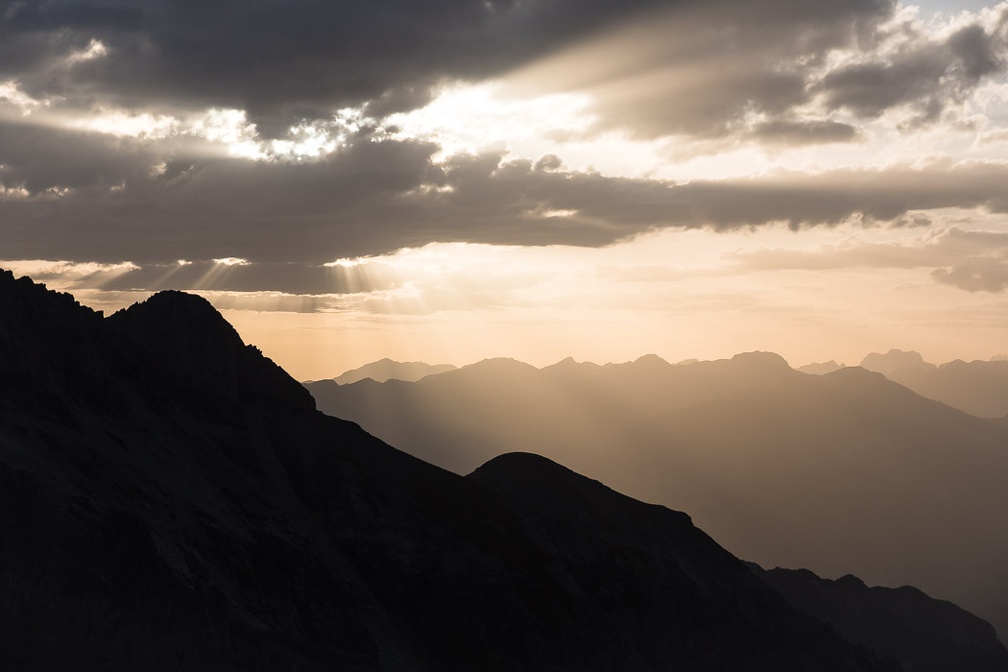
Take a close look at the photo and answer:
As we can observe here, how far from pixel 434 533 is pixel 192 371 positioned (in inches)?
1852

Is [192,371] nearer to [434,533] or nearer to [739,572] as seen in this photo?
[434,533]

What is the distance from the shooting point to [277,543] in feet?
406

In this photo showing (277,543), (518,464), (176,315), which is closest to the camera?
(277,543)

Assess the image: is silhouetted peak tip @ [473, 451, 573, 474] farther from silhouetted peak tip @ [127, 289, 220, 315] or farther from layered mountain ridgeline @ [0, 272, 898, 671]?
silhouetted peak tip @ [127, 289, 220, 315]

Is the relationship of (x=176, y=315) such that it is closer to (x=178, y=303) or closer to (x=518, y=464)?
(x=178, y=303)

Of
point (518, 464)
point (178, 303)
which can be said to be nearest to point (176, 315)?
point (178, 303)

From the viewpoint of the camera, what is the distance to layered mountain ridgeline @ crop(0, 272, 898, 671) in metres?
96.1

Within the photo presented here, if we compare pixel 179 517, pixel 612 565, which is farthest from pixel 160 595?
pixel 612 565

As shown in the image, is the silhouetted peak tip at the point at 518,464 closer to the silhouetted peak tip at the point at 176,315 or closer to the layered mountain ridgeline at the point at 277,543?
the layered mountain ridgeline at the point at 277,543

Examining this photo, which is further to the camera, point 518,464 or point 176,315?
point 518,464

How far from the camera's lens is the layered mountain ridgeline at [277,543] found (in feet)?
315

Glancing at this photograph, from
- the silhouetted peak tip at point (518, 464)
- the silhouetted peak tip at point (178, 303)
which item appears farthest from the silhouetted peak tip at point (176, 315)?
the silhouetted peak tip at point (518, 464)

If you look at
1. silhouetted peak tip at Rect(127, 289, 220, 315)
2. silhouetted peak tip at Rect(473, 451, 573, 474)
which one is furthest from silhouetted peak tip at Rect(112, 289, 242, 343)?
silhouetted peak tip at Rect(473, 451, 573, 474)

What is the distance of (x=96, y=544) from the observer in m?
97.1
